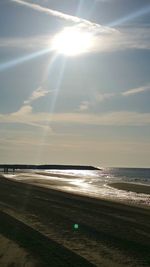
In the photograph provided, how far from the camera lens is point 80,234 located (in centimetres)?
1669

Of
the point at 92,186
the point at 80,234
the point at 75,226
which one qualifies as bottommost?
the point at 80,234

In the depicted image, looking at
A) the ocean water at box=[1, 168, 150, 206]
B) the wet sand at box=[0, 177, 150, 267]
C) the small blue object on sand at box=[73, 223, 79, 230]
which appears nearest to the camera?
the wet sand at box=[0, 177, 150, 267]

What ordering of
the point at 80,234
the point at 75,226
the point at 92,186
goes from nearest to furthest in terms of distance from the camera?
the point at 80,234 < the point at 75,226 < the point at 92,186

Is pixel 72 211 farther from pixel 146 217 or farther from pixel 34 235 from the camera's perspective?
pixel 34 235

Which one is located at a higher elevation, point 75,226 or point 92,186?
point 92,186

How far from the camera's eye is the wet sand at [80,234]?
41.9 feet

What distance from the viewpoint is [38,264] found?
473 inches

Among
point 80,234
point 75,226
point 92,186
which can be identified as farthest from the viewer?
point 92,186

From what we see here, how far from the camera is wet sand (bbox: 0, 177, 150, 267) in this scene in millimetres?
12773

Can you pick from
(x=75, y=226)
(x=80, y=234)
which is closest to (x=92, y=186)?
(x=75, y=226)

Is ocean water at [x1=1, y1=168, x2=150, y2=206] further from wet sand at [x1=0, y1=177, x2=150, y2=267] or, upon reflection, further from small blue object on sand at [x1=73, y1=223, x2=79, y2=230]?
small blue object on sand at [x1=73, y1=223, x2=79, y2=230]

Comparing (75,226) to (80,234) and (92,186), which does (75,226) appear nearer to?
(80,234)

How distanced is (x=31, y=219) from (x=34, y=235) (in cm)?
434

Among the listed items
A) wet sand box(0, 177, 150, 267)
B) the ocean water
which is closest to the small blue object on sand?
wet sand box(0, 177, 150, 267)
